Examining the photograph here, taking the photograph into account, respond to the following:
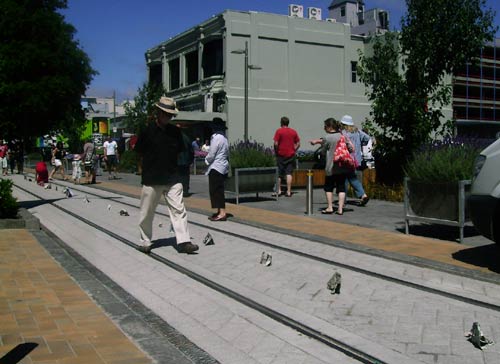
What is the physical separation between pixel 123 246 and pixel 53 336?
13.0 feet

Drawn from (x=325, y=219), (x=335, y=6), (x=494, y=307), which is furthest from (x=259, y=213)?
(x=335, y=6)

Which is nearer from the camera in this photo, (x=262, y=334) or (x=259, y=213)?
(x=262, y=334)

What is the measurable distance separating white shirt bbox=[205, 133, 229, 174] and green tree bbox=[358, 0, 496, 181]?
4.87 metres

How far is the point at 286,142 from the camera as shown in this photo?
1472 cm

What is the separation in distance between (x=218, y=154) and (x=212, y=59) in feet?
122

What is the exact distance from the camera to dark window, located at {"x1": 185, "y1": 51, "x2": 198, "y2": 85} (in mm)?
49844

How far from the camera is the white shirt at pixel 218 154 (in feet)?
35.4

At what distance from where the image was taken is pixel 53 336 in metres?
4.46

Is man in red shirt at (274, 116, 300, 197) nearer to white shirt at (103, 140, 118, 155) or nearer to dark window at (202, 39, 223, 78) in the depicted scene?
white shirt at (103, 140, 118, 155)

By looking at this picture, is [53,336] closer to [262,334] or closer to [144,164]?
[262,334]

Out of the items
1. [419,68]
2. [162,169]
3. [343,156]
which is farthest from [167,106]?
[419,68]

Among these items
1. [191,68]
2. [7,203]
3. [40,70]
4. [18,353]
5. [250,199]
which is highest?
[191,68]

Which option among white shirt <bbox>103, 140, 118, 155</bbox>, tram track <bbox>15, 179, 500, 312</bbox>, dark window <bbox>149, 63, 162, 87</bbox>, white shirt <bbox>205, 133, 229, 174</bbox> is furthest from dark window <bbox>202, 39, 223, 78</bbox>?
tram track <bbox>15, 179, 500, 312</bbox>

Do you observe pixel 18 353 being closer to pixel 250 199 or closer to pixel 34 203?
pixel 250 199
